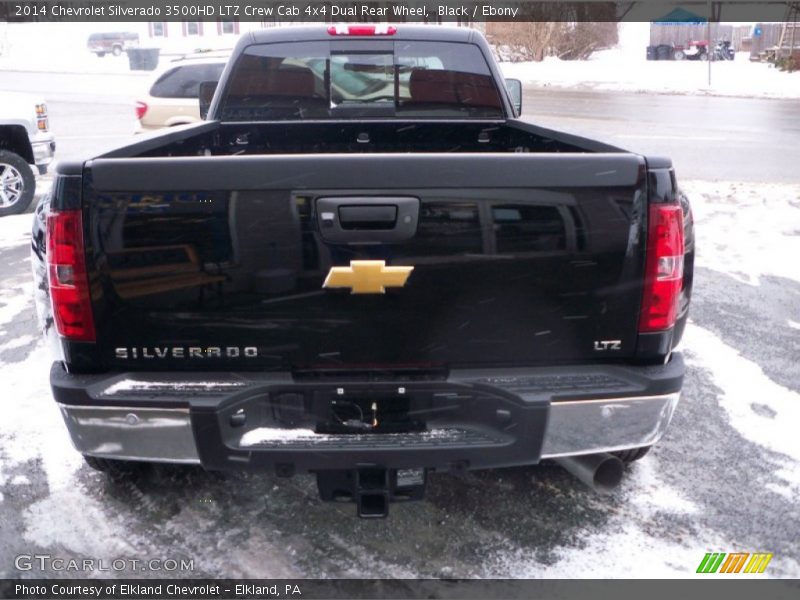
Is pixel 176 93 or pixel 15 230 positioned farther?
pixel 176 93

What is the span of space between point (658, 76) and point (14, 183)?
2827 cm

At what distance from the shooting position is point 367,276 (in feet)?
8.87

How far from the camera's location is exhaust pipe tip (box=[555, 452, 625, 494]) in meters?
3.31

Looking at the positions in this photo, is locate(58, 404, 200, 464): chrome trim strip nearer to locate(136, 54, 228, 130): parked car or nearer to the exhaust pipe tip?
the exhaust pipe tip

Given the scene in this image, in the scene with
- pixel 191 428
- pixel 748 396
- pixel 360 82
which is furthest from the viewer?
pixel 360 82

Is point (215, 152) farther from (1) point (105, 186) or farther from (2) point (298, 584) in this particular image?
(2) point (298, 584)

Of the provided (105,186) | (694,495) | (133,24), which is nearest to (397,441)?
(105,186)

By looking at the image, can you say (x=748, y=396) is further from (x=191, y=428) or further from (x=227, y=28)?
(x=227, y=28)

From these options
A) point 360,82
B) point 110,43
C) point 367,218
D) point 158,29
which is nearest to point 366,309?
point 367,218

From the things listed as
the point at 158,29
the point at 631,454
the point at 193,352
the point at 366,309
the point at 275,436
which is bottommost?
the point at 631,454

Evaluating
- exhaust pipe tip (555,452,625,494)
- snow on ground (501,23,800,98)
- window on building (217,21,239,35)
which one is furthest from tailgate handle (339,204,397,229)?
window on building (217,21,239,35)

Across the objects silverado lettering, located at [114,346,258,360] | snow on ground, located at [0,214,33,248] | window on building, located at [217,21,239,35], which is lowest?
snow on ground, located at [0,214,33,248]

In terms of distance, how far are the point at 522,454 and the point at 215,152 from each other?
9.23 ft

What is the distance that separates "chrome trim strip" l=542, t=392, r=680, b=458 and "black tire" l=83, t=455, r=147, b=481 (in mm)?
1855
